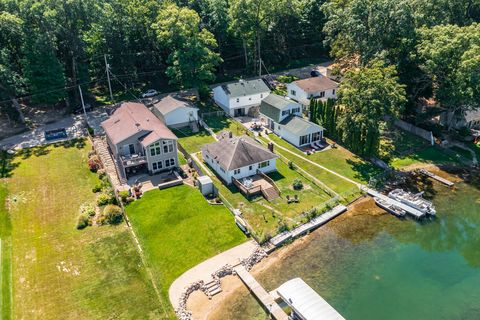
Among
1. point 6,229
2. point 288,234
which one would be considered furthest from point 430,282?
point 6,229

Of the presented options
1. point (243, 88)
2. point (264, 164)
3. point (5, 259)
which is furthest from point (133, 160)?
point (243, 88)

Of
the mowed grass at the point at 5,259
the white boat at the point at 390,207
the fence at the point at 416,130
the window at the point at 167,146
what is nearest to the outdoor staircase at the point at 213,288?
the mowed grass at the point at 5,259

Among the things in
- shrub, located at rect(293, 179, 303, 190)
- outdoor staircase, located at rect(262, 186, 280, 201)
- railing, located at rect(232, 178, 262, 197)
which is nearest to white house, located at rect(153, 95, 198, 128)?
railing, located at rect(232, 178, 262, 197)

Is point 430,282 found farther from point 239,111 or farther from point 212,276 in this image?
point 239,111

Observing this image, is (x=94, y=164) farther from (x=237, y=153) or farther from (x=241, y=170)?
(x=241, y=170)

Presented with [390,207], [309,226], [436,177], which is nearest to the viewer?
[309,226]

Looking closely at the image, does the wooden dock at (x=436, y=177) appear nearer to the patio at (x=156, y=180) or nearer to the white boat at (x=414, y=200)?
the white boat at (x=414, y=200)
